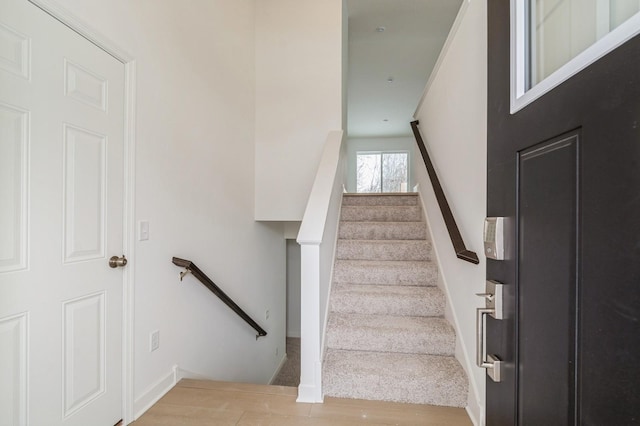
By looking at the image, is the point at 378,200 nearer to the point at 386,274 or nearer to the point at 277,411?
the point at 386,274

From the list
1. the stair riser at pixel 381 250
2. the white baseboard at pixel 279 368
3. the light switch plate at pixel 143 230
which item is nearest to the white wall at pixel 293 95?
the stair riser at pixel 381 250

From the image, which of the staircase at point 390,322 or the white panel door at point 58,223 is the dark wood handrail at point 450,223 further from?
the white panel door at point 58,223

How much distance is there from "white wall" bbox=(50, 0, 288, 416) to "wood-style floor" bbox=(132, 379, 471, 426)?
0.20m

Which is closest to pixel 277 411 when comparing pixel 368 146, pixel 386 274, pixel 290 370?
pixel 386 274

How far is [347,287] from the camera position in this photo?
8.36 feet

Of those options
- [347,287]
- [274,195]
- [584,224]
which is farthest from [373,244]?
[584,224]

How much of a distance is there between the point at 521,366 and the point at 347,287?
73.3 inches

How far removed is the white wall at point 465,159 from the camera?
1.54m

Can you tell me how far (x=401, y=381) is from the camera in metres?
1.75

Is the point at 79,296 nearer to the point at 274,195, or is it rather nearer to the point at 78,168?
the point at 78,168

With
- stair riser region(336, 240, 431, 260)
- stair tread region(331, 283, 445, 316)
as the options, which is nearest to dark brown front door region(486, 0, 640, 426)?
stair tread region(331, 283, 445, 316)

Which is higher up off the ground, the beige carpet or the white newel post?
the white newel post

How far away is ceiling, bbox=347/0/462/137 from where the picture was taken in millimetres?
3785

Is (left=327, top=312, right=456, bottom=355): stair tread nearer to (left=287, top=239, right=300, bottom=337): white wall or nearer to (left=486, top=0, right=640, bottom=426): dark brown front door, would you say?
(left=486, top=0, right=640, bottom=426): dark brown front door
